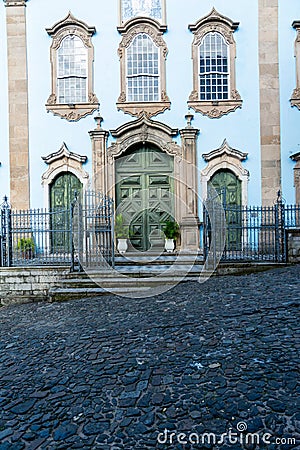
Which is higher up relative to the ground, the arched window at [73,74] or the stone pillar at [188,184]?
the arched window at [73,74]

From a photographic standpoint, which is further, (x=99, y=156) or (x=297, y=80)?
(x=99, y=156)

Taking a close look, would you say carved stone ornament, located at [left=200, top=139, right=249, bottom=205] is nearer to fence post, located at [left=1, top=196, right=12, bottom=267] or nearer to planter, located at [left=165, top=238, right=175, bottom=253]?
planter, located at [left=165, top=238, right=175, bottom=253]

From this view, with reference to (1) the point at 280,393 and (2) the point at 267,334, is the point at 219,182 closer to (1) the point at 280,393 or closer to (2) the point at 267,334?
(2) the point at 267,334

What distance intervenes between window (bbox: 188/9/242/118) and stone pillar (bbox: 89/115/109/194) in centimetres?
278

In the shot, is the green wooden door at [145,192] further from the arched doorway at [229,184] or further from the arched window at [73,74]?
the arched window at [73,74]

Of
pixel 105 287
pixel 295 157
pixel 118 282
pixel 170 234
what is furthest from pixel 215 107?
pixel 105 287

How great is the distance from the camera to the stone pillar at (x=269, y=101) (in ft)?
41.1

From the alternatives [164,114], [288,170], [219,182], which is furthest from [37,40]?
[288,170]

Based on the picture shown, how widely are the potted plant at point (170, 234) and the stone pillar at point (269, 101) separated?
2708 mm

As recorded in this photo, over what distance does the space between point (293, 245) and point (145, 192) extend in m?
5.33

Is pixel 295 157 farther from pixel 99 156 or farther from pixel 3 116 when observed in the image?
pixel 3 116

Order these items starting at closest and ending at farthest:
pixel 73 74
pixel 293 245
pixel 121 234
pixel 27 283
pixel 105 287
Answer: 1. pixel 105 287
2. pixel 27 283
3. pixel 293 245
4. pixel 121 234
5. pixel 73 74

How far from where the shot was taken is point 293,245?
29.1ft

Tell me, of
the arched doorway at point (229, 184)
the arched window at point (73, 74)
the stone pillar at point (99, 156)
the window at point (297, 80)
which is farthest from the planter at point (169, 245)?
the window at point (297, 80)
